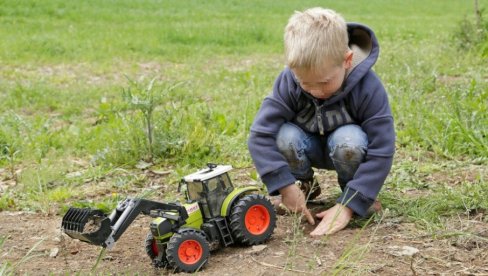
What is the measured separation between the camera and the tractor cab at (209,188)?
324 cm

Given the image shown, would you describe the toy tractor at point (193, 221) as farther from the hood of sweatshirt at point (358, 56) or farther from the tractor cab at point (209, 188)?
the hood of sweatshirt at point (358, 56)

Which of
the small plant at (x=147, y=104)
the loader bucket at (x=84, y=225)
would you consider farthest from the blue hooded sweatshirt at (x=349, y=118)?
the small plant at (x=147, y=104)

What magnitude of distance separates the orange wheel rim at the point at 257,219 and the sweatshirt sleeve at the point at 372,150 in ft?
1.33

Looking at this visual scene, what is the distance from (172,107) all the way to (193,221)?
7.35 feet

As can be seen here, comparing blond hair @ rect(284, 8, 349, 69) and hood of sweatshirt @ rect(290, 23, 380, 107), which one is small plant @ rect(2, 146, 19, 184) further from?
blond hair @ rect(284, 8, 349, 69)

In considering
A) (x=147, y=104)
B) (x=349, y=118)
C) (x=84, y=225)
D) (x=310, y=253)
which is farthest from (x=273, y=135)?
(x=147, y=104)

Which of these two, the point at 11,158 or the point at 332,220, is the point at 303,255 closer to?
the point at 332,220

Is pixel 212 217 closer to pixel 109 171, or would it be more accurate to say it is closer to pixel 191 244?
pixel 191 244

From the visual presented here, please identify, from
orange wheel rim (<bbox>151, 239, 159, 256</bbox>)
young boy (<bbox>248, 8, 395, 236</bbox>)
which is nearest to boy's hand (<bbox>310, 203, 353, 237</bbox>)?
young boy (<bbox>248, 8, 395, 236</bbox>)

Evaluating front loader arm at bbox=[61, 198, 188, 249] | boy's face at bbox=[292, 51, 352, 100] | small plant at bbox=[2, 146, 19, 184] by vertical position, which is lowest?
small plant at bbox=[2, 146, 19, 184]

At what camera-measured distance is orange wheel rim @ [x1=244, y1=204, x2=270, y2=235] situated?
333 cm

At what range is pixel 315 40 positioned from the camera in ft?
10.9

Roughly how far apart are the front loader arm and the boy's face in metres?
0.80

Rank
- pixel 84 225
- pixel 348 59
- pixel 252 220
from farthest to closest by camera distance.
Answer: pixel 348 59 < pixel 252 220 < pixel 84 225
